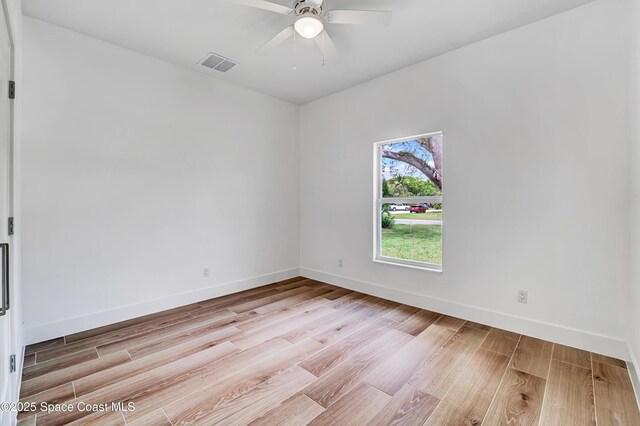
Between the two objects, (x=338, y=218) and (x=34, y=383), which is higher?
(x=338, y=218)

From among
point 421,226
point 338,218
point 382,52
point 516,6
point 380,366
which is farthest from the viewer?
point 338,218

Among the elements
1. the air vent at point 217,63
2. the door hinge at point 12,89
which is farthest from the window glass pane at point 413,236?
the door hinge at point 12,89

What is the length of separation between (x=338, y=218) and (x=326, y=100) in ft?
5.87

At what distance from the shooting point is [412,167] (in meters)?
3.52

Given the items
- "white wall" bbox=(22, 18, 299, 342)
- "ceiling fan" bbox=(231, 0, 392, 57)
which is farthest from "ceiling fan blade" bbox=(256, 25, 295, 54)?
"white wall" bbox=(22, 18, 299, 342)

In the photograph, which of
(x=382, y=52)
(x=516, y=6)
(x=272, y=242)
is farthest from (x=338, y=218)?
(x=516, y=6)

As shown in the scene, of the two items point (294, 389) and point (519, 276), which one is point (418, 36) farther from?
point (294, 389)

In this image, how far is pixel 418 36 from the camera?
275 centimetres

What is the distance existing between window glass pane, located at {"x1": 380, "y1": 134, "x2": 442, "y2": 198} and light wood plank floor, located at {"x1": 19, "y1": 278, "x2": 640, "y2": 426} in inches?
58.0

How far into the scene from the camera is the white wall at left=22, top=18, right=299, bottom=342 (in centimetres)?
251

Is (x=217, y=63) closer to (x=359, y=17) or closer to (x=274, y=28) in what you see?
(x=274, y=28)

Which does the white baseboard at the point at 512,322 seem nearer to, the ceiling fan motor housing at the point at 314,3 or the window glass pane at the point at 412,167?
the window glass pane at the point at 412,167

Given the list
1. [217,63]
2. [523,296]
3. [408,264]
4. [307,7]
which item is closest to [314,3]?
[307,7]

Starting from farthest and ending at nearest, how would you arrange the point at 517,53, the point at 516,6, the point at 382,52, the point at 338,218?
1. the point at 338,218
2. the point at 382,52
3. the point at 517,53
4. the point at 516,6
